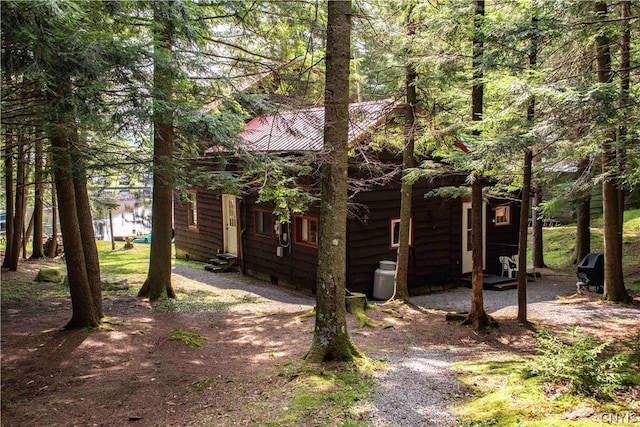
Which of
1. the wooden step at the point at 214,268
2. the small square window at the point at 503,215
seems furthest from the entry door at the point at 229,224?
the small square window at the point at 503,215

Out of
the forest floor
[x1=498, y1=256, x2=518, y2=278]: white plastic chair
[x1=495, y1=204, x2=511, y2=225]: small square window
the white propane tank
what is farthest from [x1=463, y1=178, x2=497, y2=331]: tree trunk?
[x1=495, y1=204, x2=511, y2=225]: small square window

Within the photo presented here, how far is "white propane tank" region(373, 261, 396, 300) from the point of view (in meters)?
14.0

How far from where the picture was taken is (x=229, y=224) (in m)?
19.1

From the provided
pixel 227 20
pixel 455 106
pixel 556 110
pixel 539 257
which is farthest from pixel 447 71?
pixel 539 257

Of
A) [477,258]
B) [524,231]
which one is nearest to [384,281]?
[477,258]

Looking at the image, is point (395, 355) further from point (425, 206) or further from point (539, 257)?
point (539, 257)

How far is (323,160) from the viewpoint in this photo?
6.59 meters

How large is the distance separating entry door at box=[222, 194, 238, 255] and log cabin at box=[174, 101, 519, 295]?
0.13 ft

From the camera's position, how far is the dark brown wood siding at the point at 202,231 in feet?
64.7

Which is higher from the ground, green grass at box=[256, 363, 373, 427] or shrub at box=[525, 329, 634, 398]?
shrub at box=[525, 329, 634, 398]

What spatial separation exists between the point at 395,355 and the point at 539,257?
1396 cm

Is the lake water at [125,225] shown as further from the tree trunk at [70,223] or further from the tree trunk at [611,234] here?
the tree trunk at [611,234]

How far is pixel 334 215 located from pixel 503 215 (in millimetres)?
13063

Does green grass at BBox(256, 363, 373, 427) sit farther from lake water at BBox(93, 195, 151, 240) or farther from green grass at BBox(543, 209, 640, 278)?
lake water at BBox(93, 195, 151, 240)
